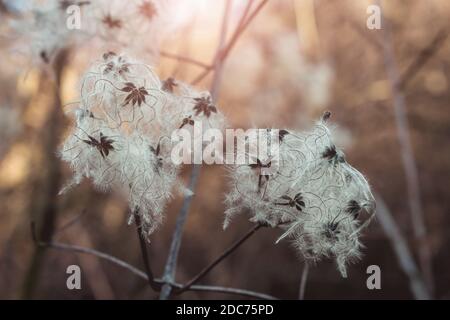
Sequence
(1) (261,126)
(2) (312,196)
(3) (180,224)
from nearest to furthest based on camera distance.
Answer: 1. (2) (312,196)
2. (3) (180,224)
3. (1) (261,126)

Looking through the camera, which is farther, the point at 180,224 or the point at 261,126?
the point at 261,126

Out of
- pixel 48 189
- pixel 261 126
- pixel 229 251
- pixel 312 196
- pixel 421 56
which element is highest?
pixel 421 56

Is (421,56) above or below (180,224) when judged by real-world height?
above

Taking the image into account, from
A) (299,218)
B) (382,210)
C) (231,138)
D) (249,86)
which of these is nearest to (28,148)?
(249,86)

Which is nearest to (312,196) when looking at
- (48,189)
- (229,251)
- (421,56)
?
(229,251)

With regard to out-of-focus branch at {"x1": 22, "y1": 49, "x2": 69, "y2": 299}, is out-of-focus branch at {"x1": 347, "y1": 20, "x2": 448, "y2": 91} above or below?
above

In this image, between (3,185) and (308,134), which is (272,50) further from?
(308,134)

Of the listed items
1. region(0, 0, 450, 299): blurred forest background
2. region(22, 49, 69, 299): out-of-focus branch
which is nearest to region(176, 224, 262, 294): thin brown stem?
region(0, 0, 450, 299): blurred forest background

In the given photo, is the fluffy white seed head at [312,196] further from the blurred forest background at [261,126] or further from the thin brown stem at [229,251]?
the blurred forest background at [261,126]

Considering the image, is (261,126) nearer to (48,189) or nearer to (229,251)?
(48,189)

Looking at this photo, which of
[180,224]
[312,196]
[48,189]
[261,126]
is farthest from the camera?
[48,189]

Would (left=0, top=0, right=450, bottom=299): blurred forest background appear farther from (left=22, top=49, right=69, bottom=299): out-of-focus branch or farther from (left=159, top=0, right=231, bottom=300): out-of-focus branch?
(left=159, top=0, right=231, bottom=300): out-of-focus branch
